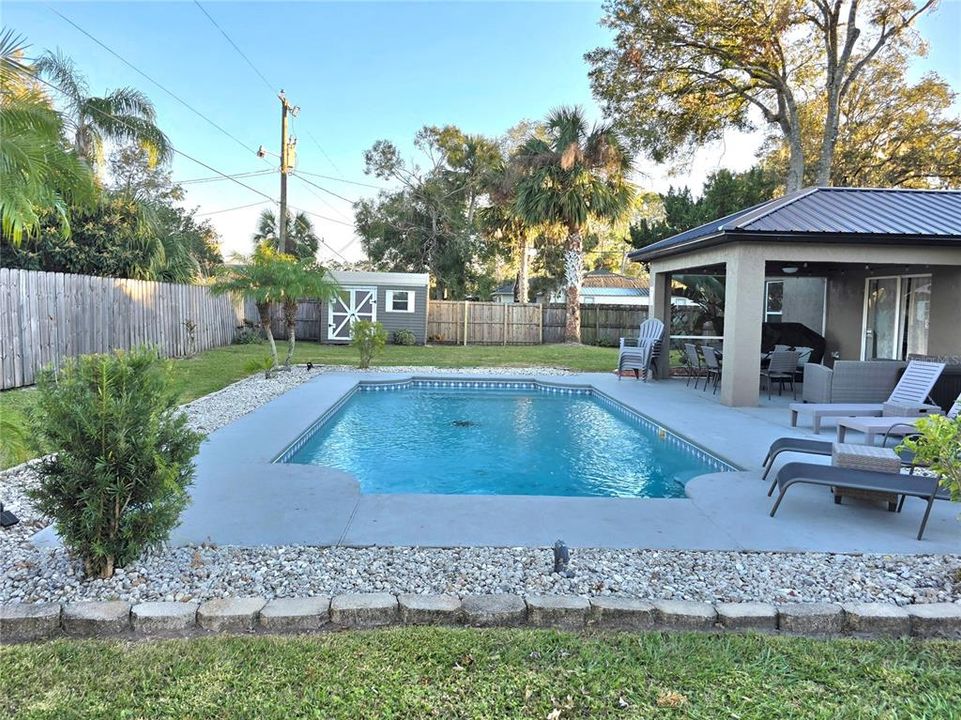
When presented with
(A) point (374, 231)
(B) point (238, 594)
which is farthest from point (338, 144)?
(B) point (238, 594)

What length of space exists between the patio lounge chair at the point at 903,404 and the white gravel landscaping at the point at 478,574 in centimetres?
393

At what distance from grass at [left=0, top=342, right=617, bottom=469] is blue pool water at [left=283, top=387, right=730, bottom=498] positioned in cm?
330

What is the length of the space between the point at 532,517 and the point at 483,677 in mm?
2018

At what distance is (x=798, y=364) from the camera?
11.8 m

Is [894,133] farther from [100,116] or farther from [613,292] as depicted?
[100,116]

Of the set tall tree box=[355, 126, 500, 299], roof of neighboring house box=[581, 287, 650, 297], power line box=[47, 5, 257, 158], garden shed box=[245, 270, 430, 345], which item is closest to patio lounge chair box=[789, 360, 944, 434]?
power line box=[47, 5, 257, 158]

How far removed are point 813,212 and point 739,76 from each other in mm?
12430

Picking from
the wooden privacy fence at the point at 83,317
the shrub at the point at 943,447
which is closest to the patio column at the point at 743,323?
the shrub at the point at 943,447

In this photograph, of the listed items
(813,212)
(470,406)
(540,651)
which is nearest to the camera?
(540,651)

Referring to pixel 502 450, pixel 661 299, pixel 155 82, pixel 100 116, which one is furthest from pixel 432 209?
pixel 502 450

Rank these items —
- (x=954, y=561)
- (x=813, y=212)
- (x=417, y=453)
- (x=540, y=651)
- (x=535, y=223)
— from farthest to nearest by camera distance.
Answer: (x=535, y=223) → (x=813, y=212) → (x=417, y=453) → (x=954, y=561) → (x=540, y=651)

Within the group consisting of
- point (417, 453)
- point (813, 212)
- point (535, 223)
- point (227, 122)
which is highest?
point (227, 122)

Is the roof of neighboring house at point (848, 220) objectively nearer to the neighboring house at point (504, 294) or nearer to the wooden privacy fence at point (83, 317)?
the wooden privacy fence at point (83, 317)

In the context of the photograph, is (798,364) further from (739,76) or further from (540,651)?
(739,76)
